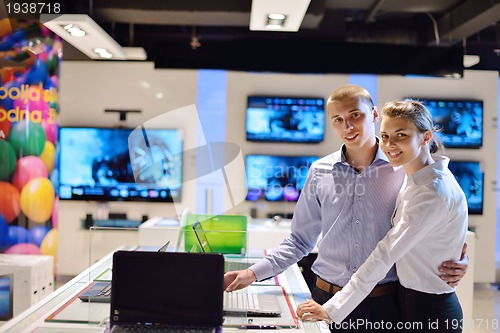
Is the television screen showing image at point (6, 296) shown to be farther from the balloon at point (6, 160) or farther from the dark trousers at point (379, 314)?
the dark trousers at point (379, 314)

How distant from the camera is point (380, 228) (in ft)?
A: 7.35

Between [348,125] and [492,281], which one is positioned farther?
[492,281]

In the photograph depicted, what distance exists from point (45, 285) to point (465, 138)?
446cm

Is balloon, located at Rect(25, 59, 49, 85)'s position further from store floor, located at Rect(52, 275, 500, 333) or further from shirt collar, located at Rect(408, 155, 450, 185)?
shirt collar, located at Rect(408, 155, 450, 185)

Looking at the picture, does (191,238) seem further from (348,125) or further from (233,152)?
(233,152)

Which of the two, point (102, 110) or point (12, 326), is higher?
point (102, 110)

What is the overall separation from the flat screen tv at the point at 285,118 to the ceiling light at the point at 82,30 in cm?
159

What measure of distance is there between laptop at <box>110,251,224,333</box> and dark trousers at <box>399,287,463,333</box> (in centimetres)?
82

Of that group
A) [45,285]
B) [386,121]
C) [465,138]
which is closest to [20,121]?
[45,285]

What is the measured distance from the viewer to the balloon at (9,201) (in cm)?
373

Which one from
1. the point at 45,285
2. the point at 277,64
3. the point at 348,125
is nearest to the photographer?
the point at 348,125

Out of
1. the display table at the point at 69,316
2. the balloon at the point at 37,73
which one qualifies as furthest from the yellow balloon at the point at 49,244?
the display table at the point at 69,316

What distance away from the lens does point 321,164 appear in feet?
7.99

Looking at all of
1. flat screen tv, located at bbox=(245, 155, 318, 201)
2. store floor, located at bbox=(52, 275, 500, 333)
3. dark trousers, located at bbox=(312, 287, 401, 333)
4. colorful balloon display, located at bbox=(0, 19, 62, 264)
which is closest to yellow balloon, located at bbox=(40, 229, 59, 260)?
colorful balloon display, located at bbox=(0, 19, 62, 264)
